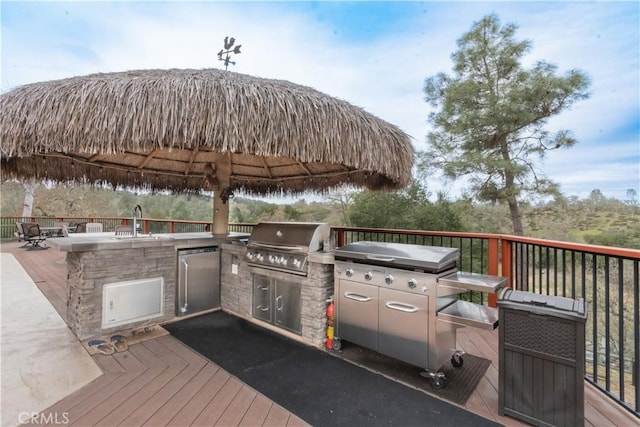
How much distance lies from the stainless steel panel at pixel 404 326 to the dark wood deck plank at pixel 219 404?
1246mm

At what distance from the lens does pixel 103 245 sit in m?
3.00

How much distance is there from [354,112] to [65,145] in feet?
8.38

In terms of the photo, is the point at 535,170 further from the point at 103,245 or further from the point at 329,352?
the point at 103,245

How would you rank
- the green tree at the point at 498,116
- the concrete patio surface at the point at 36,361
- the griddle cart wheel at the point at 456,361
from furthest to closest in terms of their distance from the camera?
the green tree at the point at 498,116, the griddle cart wheel at the point at 456,361, the concrete patio surface at the point at 36,361

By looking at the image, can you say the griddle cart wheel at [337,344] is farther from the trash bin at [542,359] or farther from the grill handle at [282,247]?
the trash bin at [542,359]

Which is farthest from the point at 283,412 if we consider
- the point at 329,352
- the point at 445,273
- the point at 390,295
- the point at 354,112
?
the point at 354,112

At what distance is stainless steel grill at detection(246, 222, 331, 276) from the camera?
299cm

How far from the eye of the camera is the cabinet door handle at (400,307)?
7.63 feet

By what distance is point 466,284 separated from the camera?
2.14 meters

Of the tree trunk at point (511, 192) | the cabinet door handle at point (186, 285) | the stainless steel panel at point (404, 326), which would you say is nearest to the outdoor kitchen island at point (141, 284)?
the cabinet door handle at point (186, 285)

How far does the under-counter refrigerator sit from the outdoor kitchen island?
71 millimetres

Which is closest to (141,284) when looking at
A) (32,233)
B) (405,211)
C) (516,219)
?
(405,211)

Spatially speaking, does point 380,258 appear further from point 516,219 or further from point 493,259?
point 516,219

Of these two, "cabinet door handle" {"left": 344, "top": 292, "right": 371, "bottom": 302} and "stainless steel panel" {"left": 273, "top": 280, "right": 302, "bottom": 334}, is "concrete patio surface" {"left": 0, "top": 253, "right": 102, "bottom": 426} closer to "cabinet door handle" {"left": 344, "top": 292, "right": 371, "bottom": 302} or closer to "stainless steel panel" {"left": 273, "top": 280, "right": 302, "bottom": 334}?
"stainless steel panel" {"left": 273, "top": 280, "right": 302, "bottom": 334}
